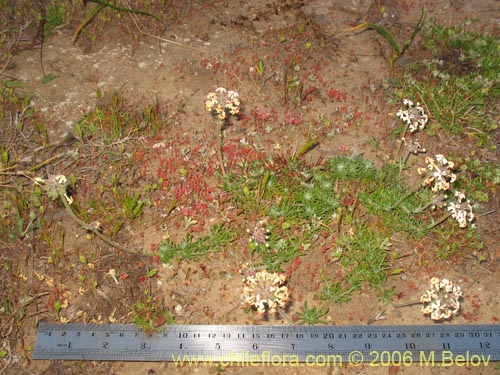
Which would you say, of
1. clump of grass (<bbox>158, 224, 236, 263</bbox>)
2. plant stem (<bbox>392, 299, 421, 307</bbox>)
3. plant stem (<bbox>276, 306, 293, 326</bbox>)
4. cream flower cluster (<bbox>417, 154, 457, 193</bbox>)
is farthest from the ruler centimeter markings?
cream flower cluster (<bbox>417, 154, 457, 193</bbox>)

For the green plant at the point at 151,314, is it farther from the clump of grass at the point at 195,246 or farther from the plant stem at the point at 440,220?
the plant stem at the point at 440,220

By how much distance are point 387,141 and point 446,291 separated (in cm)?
239

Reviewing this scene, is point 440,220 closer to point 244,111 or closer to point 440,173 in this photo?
point 440,173

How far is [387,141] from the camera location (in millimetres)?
5992

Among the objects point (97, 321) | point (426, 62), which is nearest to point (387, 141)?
point (426, 62)

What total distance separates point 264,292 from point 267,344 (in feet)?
2.72

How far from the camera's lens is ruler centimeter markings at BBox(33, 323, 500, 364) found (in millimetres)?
4547

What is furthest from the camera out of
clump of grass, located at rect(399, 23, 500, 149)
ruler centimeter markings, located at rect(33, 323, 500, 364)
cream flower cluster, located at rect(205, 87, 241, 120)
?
clump of grass, located at rect(399, 23, 500, 149)

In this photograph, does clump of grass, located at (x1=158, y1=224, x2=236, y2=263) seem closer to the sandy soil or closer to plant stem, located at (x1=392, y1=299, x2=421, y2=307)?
the sandy soil

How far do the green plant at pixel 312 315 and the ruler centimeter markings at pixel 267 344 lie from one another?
0.08 meters

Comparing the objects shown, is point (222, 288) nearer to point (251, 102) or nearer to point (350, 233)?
point (350, 233)

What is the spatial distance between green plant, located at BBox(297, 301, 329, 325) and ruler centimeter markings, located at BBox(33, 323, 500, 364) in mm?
76

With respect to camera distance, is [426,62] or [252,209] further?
[426,62]

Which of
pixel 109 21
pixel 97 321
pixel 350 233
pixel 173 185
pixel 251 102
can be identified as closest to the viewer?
pixel 97 321
